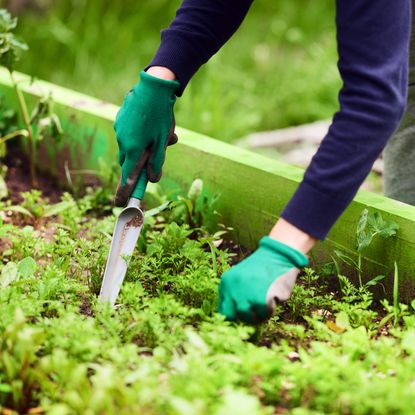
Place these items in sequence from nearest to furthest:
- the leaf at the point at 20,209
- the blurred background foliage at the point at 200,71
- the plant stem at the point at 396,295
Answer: the plant stem at the point at 396,295 → the leaf at the point at 20,209 → the blurred background foliage at the point at 200,71

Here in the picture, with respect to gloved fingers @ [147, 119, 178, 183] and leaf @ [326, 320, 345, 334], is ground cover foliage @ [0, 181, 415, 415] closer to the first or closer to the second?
leaf @ [326, 320, 345, 334]

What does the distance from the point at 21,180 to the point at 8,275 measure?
1.18m

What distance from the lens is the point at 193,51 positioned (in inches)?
90.2

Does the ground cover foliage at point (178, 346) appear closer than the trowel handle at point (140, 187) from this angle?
Yes

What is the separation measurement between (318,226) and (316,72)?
11.8 feet

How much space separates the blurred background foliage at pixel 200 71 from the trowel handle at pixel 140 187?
204 centimetres

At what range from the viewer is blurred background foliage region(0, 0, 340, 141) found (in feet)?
15.4

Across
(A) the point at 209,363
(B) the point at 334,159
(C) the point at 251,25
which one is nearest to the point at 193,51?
(B) the point at 334,159

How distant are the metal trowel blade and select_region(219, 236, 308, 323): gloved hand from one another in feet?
1.29

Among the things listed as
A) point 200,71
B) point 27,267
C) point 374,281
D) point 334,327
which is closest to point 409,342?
point 334,327

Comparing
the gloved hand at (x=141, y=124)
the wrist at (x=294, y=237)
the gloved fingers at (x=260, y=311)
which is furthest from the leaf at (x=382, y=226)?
the gloved hand at (x=141, y=124)

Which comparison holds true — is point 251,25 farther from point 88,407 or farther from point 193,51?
point 88,407

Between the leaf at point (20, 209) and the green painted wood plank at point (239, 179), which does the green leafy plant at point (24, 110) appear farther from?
the leaf at point (20, 209)

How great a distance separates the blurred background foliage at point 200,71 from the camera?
4680mm
